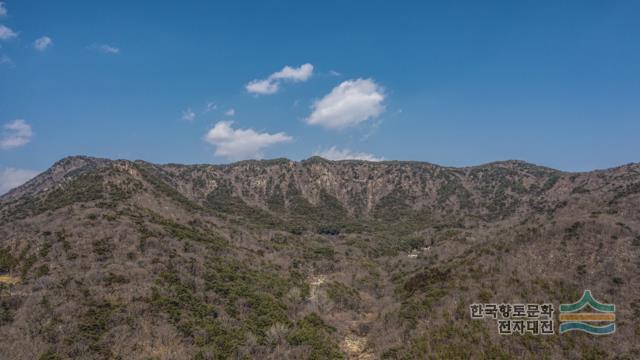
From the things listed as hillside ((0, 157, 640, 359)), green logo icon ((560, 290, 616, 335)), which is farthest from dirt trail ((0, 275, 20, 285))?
green logo icon ((560, 290, 616, 335))

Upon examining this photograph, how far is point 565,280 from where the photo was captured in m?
37.5

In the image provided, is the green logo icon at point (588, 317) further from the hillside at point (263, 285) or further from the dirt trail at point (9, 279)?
the dirt trail at point (9, 279)

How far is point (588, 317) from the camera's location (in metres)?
31.9

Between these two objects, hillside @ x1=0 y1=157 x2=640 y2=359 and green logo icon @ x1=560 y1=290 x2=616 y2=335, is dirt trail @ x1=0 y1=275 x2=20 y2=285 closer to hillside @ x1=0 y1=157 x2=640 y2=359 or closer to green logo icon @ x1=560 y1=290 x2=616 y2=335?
hillside @ x1=0 y1=157 x2=640 y2=359

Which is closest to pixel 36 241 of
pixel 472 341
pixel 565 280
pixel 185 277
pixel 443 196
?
pixel 185 277

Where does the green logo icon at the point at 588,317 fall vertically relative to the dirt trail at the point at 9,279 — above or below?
below

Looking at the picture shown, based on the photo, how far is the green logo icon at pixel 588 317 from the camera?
30.3m

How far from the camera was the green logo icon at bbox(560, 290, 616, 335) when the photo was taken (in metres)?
30.3

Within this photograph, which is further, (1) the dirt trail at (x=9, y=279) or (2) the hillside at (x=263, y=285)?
(1) the dirt trail at (x=9, y=279)

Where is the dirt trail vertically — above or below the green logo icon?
above

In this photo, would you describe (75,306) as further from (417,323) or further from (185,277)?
(417,323)

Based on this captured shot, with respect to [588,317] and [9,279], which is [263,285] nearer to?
[9,279]

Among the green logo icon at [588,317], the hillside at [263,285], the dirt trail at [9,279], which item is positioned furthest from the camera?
the dirt trail at [9,279]

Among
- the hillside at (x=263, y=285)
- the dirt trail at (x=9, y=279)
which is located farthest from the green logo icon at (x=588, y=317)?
the dirt trail at (x=9, y=279)
